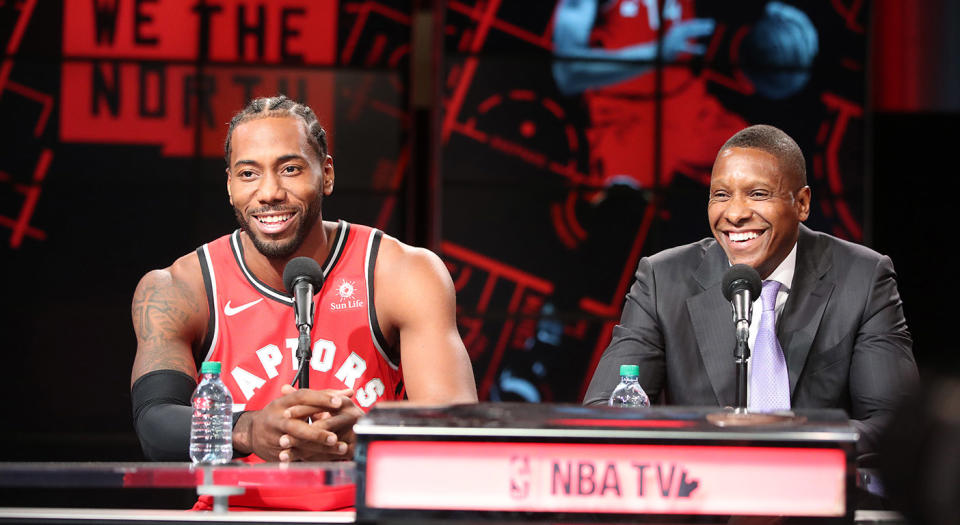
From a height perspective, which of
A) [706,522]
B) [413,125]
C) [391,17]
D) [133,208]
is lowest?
[706,522]

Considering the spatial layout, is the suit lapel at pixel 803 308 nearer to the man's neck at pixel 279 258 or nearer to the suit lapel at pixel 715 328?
the suit lapel at pixel 715 328

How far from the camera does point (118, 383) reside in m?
6.75

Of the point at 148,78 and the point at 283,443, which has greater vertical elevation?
the point at 148,78

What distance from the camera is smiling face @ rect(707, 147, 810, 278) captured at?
2594mm

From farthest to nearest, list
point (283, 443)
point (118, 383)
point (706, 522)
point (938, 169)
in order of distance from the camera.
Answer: point (118, 383) < point (938, 169) < point (283, 443) < point (706, 522)

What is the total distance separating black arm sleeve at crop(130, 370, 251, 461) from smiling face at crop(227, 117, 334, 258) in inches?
15.4

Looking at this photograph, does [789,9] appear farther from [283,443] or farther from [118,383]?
[283,443]

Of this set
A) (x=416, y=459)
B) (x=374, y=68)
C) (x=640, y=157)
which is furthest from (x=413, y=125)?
(x=416, y=459)

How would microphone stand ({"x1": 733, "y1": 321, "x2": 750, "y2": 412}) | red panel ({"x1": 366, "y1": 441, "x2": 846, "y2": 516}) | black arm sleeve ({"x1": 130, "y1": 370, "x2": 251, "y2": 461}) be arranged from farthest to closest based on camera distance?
black arm sleeve ({"x1": 130, "y1": 370, "x2": 251, "y2": 461}) < microphone stand ({"x1": 733, "y1": 321, "x2": 750, "y2": 412}) < red panel ({"x1": 366, "y1": 441, "x2": 846, "y2": 516})

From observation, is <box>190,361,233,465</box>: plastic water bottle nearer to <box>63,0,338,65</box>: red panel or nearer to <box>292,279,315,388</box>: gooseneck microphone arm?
<box>292,279,315,388</box>: gooseneck microphone arm

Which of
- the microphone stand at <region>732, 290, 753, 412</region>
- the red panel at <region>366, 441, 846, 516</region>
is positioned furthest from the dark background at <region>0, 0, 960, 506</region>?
the red panel at <region>366, 441, 846, 516</region>

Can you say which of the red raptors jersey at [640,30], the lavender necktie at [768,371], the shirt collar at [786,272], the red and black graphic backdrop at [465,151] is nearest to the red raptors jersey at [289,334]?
the lavender necktie at [768,371]

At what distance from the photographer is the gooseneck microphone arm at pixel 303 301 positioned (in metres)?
1.85

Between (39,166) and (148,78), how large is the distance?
0.85 m
